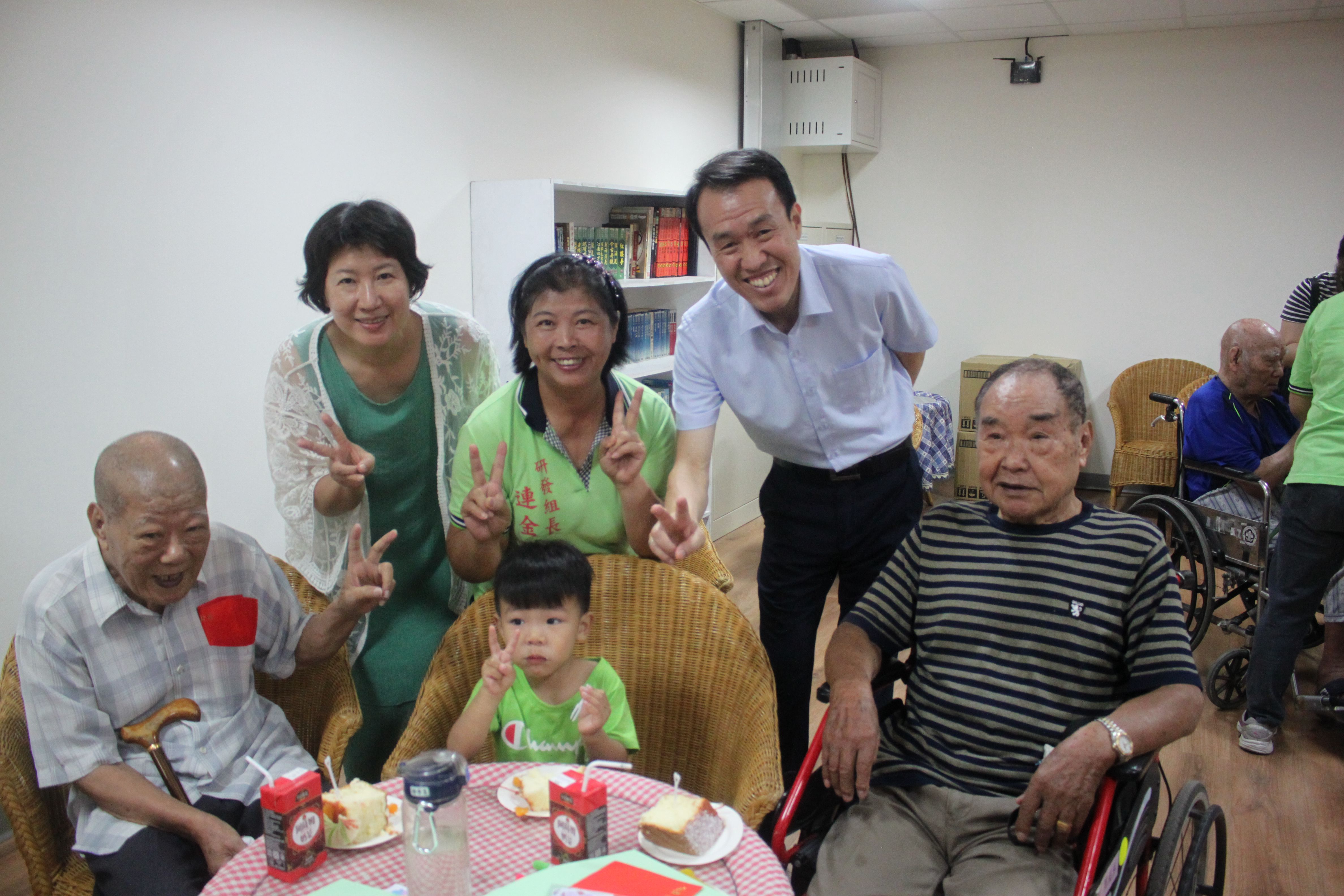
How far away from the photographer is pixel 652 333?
4.55 metres

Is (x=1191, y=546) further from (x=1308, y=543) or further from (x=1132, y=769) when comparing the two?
(x=1132, y=769)

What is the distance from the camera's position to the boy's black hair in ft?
5.68

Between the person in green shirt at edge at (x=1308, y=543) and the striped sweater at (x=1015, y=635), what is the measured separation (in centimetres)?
161

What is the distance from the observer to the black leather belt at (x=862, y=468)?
208cm

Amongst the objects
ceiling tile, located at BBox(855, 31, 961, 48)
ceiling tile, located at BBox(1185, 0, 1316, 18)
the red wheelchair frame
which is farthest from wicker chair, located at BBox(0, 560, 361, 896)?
ceiling tile, located at BBox(855, 31, 961, 48)

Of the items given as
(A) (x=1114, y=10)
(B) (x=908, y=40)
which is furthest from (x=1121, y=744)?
(B) (x=908, y=40)

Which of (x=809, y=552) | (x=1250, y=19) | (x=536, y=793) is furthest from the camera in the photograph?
(x=1250, y=19)

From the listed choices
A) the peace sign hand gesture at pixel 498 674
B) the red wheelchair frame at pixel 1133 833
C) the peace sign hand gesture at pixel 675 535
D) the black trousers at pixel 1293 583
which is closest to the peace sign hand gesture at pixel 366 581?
the peace sign hand gesture at pixel 498 674

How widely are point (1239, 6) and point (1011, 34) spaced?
4.11ft

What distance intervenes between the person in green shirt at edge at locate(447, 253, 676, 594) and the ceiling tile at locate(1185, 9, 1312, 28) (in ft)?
16.4

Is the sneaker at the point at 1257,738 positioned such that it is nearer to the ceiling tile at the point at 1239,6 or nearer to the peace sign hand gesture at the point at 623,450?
the peace sign hand gesture at the point at 623,450

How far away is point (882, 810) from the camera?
163cm

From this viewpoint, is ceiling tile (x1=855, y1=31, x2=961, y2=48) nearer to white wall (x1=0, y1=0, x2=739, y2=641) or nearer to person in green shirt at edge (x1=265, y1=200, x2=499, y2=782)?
white wall (x1=0, y1=0, x2=739, y2=641)

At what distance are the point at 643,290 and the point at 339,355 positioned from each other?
286 cm
